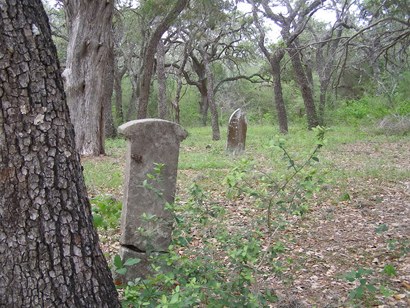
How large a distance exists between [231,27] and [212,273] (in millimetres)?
22170

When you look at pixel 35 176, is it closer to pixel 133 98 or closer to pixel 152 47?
pixel 152 47

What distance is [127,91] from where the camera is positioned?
1494 inches

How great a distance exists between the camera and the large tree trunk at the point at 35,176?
2.34 meters

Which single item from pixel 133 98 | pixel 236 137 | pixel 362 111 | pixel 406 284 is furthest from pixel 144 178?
pixel 133 98

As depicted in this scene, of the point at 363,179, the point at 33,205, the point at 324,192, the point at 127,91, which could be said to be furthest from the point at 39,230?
the point at 127,91

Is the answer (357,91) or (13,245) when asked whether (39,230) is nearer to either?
(13,245)

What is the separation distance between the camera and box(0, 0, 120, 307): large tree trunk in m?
2.34

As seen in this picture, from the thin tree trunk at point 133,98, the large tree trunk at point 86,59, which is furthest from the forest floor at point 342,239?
the thin tree trunk at point 133,98

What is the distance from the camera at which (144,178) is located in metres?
4.38

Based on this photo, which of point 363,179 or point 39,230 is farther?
point 363,179

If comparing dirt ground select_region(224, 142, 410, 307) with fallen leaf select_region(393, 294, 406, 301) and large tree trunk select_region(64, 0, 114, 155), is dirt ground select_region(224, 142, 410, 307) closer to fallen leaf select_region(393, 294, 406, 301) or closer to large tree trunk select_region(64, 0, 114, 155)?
fallen leaf select_region(393, 294, 406, 301)

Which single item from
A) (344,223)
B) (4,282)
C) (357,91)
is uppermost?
(357,91)

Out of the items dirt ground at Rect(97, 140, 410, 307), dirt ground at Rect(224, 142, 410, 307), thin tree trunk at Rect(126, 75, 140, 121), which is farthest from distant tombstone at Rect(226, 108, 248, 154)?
thin tree trunk at Rect(126, 75, 140, 121)

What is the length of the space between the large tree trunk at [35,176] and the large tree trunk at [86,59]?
9.32m
